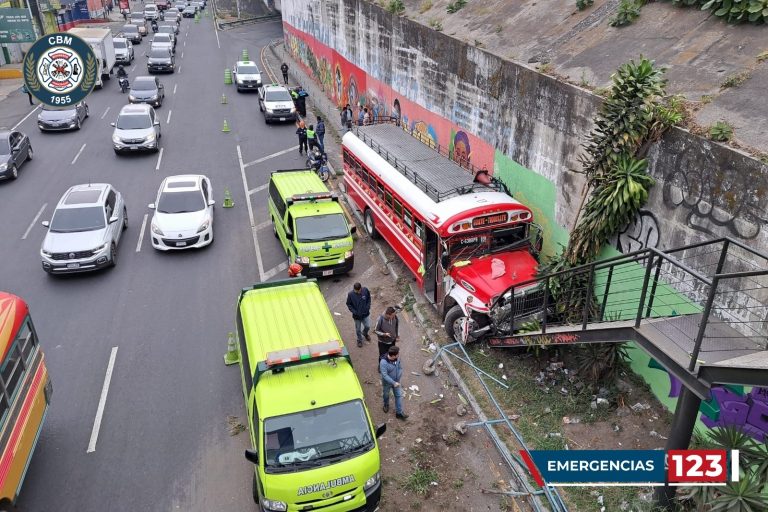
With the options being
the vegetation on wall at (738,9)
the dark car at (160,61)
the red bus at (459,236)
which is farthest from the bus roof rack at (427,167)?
the dark car at (160,61)

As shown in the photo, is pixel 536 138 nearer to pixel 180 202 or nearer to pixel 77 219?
pixel 180 202

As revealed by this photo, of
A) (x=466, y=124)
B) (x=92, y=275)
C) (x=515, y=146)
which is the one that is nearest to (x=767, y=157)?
(x=515, y=146)

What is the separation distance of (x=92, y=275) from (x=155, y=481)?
8559 mm

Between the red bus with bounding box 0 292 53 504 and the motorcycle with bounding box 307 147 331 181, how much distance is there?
1394cm

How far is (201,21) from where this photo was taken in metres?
73.8

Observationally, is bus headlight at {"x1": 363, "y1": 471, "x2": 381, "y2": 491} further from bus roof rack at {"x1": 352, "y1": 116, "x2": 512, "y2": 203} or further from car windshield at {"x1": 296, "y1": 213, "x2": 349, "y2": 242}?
car windshield at {"x1": 296, "y1": 213, "x2": 349, "y2": 242}

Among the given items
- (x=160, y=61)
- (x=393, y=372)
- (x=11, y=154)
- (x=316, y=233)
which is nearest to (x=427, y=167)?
(x=316, y=233)

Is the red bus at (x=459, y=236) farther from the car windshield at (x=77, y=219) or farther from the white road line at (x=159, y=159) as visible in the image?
the white road line at (x=159, y=159)

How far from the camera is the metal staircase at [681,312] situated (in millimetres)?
6777

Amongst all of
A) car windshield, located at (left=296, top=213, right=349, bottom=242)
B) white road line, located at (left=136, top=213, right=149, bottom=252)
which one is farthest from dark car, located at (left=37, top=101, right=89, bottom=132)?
car windshield, located at (left=296, top=213, right=349, bottom=242)

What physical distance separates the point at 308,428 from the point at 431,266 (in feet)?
20.4

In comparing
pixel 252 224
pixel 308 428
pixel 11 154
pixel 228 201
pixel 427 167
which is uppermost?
pixel 427 167

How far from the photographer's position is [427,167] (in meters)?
15.7

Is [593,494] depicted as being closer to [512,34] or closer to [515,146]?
[515,146]
